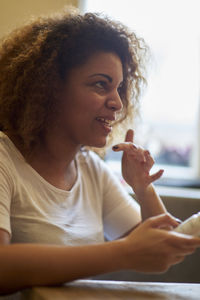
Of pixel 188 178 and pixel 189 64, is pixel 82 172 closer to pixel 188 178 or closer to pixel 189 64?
pixel 188 178

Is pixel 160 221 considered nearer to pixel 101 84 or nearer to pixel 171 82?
pixel 101 84

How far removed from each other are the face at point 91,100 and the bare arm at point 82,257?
401 mm

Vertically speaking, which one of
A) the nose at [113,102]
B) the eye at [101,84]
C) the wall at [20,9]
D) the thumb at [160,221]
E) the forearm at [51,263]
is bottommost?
the forearm at [51,263]

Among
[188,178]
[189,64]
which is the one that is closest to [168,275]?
[188,178]

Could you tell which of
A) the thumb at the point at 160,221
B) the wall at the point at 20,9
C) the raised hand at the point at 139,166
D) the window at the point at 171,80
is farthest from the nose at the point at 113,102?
the window at the point at 171,80

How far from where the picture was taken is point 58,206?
3.51 feet

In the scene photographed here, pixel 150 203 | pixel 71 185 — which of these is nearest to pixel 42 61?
pixel 71 185

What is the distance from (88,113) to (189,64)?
1303 mm

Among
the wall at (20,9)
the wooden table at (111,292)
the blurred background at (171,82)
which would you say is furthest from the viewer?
the blurred background at (171,82)

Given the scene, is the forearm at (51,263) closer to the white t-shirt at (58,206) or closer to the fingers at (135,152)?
the white t-shirt at (58,206)

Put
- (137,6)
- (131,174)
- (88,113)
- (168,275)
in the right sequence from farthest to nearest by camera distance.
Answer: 1. (137,6)
2. (168,275)
3. (131,174)
4. (88,113)

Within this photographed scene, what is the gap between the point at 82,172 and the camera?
126 centimetres

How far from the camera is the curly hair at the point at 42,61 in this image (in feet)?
3.57

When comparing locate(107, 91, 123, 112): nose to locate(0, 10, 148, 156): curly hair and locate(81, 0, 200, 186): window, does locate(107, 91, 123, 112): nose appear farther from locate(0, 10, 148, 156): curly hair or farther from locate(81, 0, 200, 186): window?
locate(81, 0, 200, 186): window
